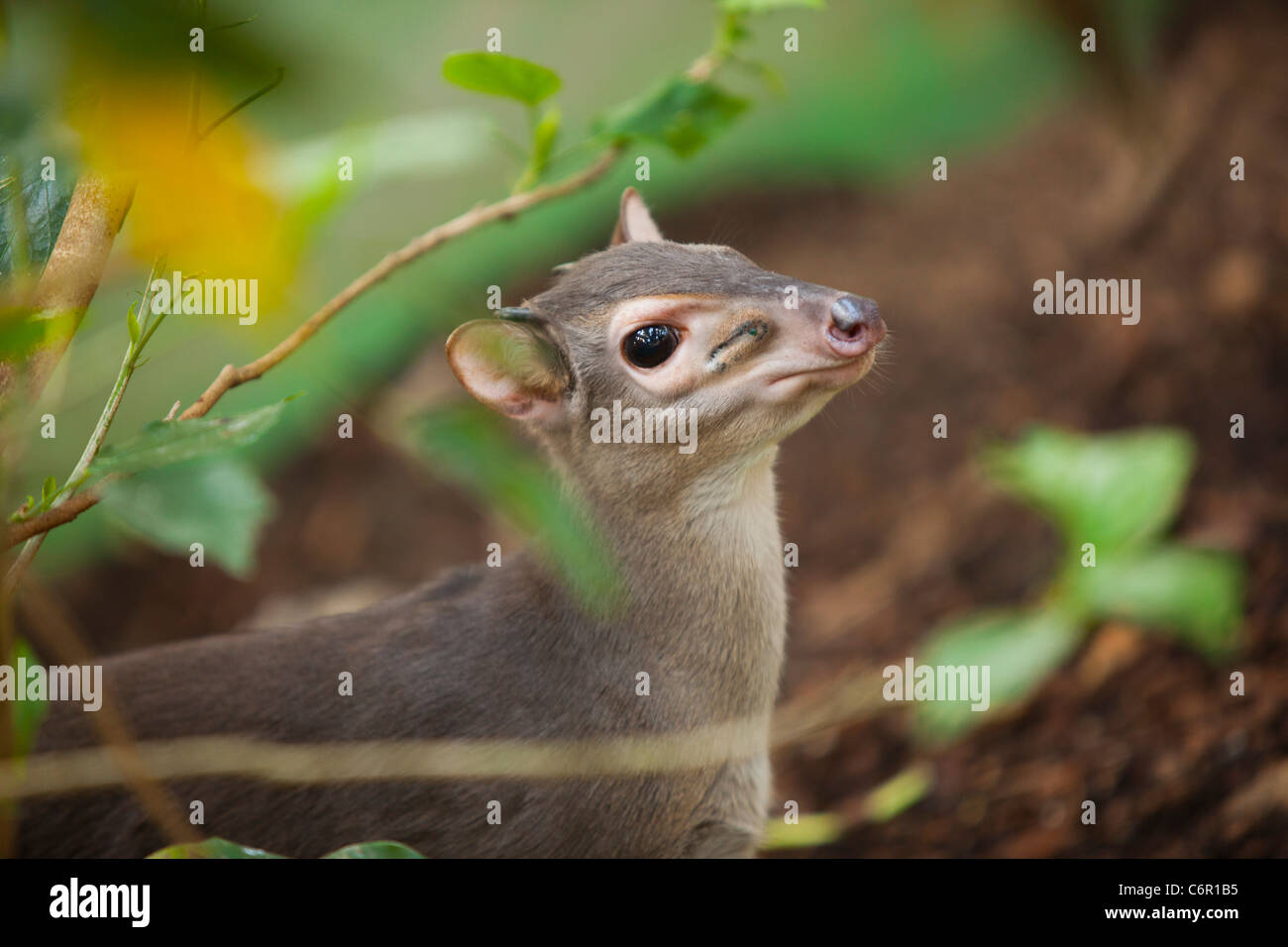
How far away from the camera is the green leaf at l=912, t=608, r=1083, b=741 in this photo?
371 cm

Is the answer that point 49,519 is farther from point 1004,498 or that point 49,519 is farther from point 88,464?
point 1004,498

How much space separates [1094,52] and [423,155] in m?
3.69

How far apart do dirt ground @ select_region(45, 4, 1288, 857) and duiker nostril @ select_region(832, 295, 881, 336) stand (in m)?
1.13

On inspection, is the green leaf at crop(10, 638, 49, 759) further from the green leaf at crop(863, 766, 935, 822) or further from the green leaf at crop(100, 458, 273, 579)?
the green leaf at crop(863, 766, 935, 822)

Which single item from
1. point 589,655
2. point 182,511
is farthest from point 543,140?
point 182,511

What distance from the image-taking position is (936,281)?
18.7 ft

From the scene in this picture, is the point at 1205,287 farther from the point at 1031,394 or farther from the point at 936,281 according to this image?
the point at 936,281

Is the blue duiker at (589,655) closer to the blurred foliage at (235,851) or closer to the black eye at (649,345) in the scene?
the black eye at (649,345)

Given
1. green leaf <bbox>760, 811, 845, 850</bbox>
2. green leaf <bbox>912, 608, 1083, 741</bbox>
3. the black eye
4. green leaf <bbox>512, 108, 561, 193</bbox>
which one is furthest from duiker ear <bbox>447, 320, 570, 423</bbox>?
green leaf <bbox>912, 608, 1083, 741</bbox>

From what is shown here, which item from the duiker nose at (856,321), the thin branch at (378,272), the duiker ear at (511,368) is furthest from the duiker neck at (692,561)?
the thin branch at (378,272)

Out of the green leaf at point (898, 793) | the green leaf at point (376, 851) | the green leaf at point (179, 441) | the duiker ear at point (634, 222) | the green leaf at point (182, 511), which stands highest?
the duiker ear at point (634, 222)

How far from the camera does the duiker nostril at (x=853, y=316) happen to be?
2525 millimetres

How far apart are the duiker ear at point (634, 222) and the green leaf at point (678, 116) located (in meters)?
0.23
